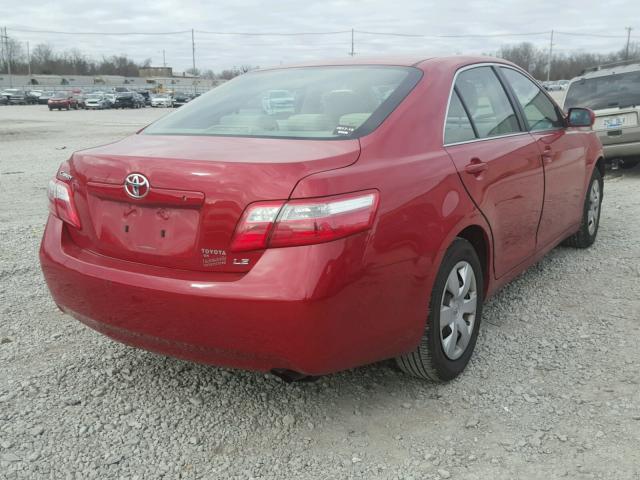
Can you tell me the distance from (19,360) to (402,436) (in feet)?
6.98

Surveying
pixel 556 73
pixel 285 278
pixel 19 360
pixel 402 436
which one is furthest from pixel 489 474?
pixel 556 73

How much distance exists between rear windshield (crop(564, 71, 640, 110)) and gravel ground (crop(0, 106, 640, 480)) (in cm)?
636

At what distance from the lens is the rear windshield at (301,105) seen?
9.41ft

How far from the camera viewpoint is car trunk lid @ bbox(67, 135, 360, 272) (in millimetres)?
2379

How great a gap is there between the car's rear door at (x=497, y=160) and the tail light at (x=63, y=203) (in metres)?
1.77

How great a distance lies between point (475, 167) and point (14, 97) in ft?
232

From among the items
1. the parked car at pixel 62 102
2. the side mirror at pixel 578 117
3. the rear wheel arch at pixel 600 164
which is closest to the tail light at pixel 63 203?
the side mirror at pixel 578 117

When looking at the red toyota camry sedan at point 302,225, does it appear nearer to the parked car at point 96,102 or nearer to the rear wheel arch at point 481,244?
the rear wheel arch at point 481,244

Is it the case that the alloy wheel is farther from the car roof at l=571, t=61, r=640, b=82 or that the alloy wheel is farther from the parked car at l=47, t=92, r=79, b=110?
the parked car at l=47, t=92, r=79, b=110

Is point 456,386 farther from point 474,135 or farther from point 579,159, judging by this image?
point 579,159

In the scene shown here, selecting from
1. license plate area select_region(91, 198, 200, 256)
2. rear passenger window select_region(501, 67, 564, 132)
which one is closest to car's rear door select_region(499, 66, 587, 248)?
rear passenger window select_region(501, 67, 564, 132)

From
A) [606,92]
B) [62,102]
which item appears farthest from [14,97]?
[606,92]

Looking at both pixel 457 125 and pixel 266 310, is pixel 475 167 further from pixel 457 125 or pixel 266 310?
pixel 266 310

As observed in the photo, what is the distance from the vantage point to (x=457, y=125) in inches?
127
